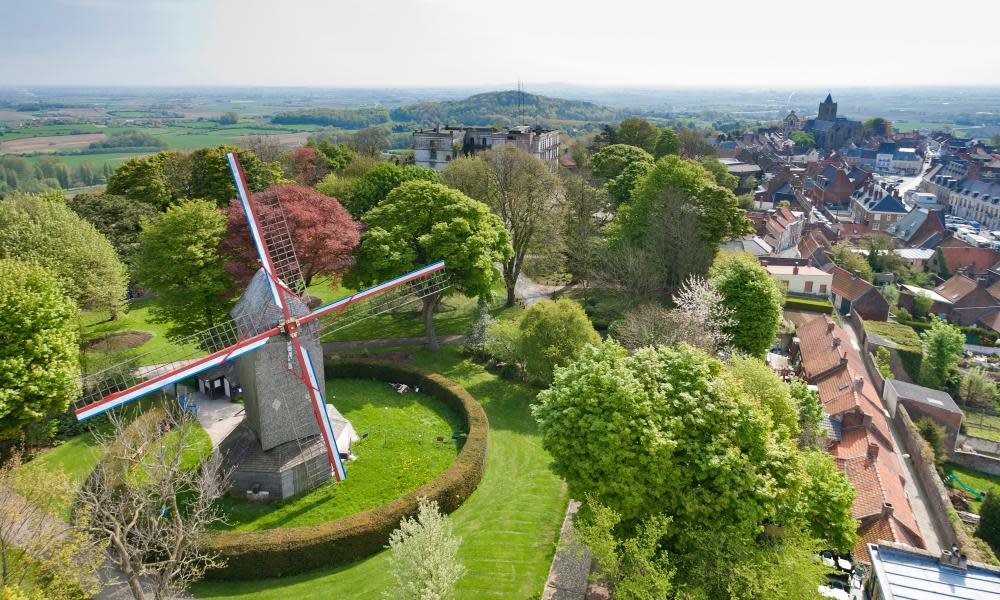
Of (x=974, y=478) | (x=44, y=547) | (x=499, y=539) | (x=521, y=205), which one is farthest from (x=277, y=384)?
(x=974, y=478)

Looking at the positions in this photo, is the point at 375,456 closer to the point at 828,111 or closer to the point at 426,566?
the point at 426,566

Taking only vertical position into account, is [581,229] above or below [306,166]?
below

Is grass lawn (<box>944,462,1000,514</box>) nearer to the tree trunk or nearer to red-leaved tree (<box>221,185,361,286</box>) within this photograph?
the tree trunk

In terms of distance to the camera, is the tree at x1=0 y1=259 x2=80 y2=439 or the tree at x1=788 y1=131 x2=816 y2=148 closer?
the tree at x1=0 y1=259 x2=80 y2=439


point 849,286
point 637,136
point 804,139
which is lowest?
point 849,286

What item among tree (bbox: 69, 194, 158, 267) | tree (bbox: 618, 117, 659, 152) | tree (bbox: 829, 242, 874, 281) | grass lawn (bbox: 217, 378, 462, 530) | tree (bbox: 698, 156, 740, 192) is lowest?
tree (bbox: 829, 242, 874, 281)

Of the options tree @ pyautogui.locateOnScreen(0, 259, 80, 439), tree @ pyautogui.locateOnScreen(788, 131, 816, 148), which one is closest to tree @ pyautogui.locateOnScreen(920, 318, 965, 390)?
tree @ pyautogui.locateOnScreen(0, 259, 80, 439)

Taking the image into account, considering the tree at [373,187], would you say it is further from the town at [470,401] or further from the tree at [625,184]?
the tree at [625,184]
